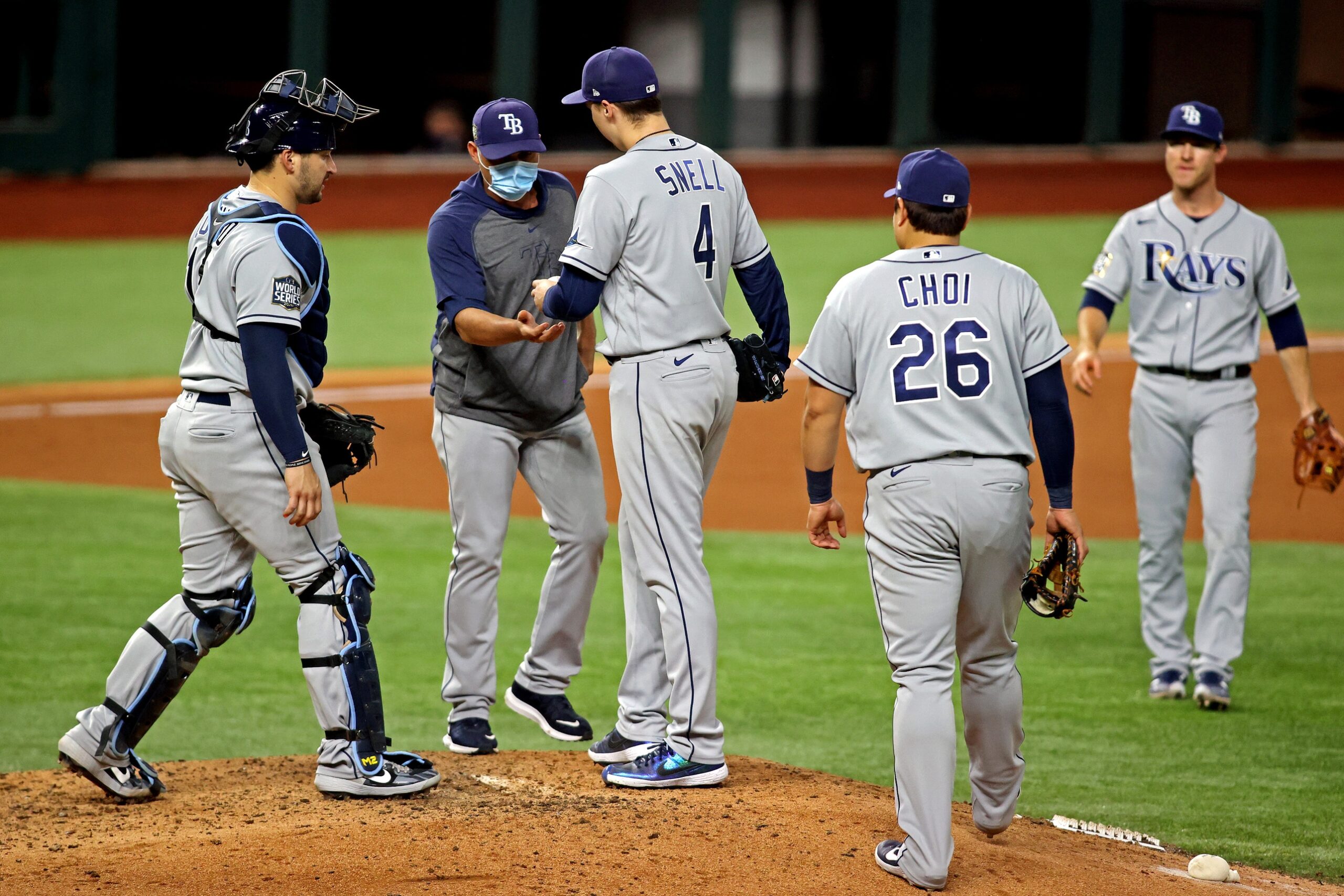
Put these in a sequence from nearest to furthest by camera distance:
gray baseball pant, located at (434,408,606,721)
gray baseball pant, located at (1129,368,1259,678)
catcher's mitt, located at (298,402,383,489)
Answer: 1. catcher's mitt, located at (298,402,383,489)
2. gray baseball pant, located at (434,408,606,721)
3. gray baseball pant, located at (1129,368,1259,678)

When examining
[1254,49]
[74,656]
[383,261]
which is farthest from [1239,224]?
[1254,49]

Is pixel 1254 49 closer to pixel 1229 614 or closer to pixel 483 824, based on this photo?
pixel 1229 614

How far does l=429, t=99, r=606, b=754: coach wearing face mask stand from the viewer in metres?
5.04

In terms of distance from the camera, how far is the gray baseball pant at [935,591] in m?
3.86

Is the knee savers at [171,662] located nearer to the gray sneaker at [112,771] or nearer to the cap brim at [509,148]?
the gray sneaker at [112,771]

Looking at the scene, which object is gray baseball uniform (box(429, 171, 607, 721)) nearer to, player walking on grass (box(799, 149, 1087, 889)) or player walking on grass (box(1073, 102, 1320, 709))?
player walking on grass (box(799, 149, 1087, 889))

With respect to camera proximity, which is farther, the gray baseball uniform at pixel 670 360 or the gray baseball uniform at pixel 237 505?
the gray baseball uniform at pixel 670 360

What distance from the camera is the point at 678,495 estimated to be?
14.9 feet

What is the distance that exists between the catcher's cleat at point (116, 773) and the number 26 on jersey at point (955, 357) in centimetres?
249

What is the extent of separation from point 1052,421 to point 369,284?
16.5 m

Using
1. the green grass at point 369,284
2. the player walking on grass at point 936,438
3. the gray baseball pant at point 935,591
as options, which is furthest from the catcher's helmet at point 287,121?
the green grass at point 369,284

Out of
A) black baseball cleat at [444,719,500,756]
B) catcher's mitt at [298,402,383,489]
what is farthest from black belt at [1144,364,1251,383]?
catcher's mitt at [298,402,383,489]

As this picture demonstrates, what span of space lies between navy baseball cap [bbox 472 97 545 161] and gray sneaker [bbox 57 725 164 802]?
212cm

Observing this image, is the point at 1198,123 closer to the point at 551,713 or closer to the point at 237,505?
the point at 551,713
